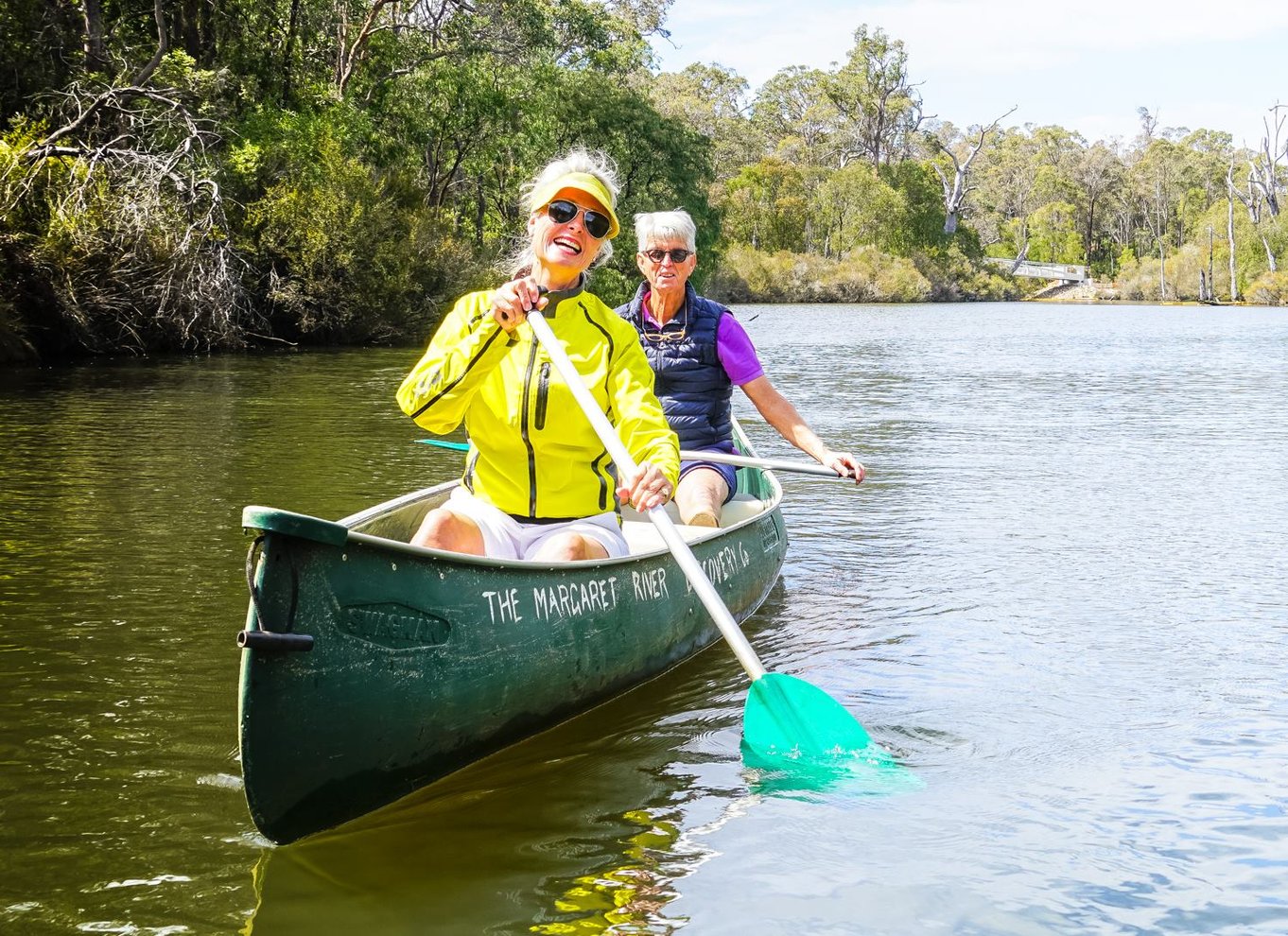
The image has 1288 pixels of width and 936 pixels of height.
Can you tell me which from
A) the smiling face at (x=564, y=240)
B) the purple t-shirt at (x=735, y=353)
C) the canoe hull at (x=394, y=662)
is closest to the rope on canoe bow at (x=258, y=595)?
the canoe hull at (x=394, y=662)

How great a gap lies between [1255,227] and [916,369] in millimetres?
49851

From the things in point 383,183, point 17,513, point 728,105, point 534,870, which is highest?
point 728,105

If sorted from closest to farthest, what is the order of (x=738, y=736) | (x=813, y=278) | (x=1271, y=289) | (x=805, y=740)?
(x=805, y=740) → (x=738, y=736) → (x=1271, y=289) → (x=813, y=278)

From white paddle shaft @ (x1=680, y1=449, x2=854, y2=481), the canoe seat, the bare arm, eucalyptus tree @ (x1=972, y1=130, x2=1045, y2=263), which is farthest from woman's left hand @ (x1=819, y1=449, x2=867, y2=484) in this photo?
Result: eucalyptus tree @ (x1=972, y1=130, x2=1045, y2=263)

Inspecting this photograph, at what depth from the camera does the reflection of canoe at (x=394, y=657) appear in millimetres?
3127

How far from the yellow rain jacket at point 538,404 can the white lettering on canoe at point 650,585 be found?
320 millimetres

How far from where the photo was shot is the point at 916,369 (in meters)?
21.4

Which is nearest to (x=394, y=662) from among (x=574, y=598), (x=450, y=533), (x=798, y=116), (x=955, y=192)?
(x=450, y=533)

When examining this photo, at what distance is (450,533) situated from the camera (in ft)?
13.4

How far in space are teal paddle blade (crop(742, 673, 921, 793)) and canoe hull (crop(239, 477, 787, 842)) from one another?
1.88ft

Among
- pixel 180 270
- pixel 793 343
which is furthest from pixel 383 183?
pixel 793 343

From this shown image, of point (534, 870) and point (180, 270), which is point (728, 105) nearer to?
point (180, 270)

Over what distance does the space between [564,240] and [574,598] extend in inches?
43.5

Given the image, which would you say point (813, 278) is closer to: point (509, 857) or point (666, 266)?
point (666, 266)
